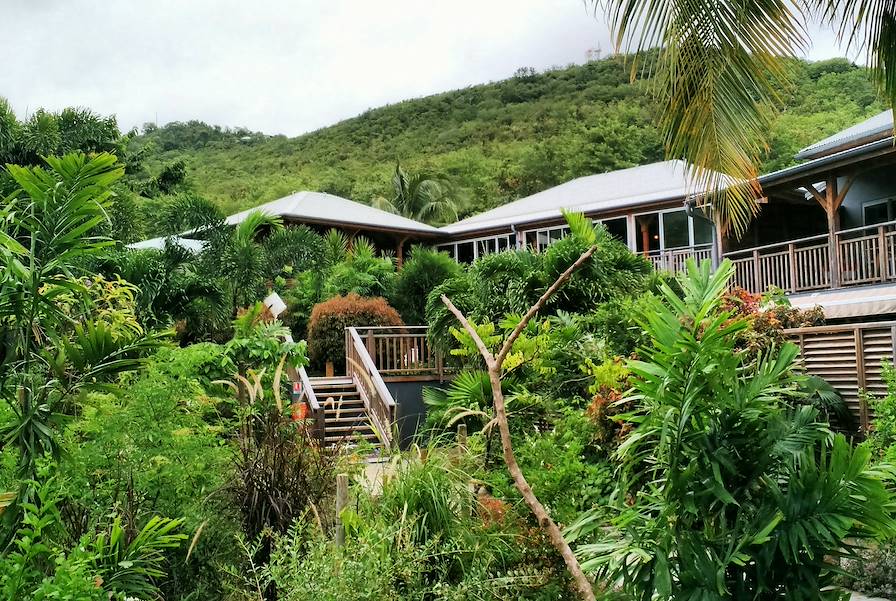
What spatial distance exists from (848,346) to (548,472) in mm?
7243

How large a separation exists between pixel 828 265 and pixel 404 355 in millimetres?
8812

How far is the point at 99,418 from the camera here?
5.80 metres

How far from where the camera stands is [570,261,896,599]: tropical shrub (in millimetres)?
4086

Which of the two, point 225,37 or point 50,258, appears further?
point 225,37

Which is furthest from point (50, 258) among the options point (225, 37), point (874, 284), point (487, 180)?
point (225, 37)

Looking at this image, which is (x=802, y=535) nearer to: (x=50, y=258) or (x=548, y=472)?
(x=548, y=472)

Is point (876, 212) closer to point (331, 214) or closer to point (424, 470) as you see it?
point (331, 214)

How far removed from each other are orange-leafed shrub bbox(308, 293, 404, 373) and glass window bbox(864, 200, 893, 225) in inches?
441

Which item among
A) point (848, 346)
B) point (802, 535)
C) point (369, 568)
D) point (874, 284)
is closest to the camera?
point (802, 535)

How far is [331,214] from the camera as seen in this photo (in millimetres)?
27266

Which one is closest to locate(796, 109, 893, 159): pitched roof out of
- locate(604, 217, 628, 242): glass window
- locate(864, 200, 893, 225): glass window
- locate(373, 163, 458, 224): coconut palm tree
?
locate(864, 200, 893, 225): glass window

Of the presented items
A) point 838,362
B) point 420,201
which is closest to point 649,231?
point 838,362

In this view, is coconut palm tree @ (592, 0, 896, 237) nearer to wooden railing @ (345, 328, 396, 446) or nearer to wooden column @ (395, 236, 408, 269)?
wooden railing @ (345, 328, 396, 446)

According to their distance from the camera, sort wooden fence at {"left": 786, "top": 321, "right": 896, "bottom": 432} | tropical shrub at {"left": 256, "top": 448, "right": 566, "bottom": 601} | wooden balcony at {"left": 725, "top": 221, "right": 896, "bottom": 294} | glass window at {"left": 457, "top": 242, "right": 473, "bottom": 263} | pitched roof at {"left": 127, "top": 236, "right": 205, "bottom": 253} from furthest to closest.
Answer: glass window at {"left": 457, "top": 242, "right": 473, "bottom": 263} < pitched roof at {"left": 127, "top": 236, "right": 205, "bottom": 253} < wooden balcony at {"left": 725, "top": 221, "right": 896, "bottom": 294} < wooden fence at {"left": 786, "top": 321, "right": 896, "bottom": 432} < tropical shrub at {"left": 256, "top": 448, "right": 566, "bottom": 601}
